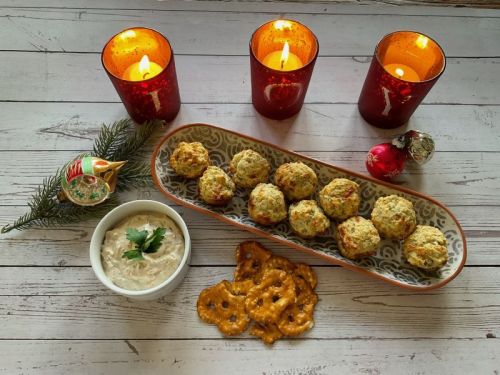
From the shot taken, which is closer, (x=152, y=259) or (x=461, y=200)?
(x=152, y=259)

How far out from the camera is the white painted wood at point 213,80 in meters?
1.30

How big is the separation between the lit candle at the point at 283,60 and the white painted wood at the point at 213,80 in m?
0.13

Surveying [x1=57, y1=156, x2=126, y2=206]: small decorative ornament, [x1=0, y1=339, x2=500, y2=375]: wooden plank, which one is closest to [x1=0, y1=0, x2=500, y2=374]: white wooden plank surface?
[x1=0, y1=339, x2=500, y2=375]: wooden plank

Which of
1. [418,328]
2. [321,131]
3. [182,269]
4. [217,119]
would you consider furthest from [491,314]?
[217,119]

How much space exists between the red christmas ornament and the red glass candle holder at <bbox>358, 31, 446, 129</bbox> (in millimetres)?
120

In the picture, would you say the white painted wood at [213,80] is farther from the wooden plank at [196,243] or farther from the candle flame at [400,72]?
the wooden plank at [196,243]

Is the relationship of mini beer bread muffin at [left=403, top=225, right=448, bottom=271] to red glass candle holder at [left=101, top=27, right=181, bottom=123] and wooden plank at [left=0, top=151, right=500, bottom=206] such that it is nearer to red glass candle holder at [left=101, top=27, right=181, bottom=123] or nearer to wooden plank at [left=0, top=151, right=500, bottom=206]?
wooden plank at [left=0, top=151, right=500, bottom=206]

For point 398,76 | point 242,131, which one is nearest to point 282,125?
point 242,131

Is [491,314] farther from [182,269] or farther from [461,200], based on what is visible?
[182,269]

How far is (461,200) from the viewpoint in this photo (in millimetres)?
1174

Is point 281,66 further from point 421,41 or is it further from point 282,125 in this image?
point 421,41

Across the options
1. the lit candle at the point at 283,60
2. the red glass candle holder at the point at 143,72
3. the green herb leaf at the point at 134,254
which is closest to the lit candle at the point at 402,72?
the lit candle at the point at 283,60

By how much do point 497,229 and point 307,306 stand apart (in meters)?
0.55

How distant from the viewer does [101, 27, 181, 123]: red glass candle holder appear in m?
1.11
